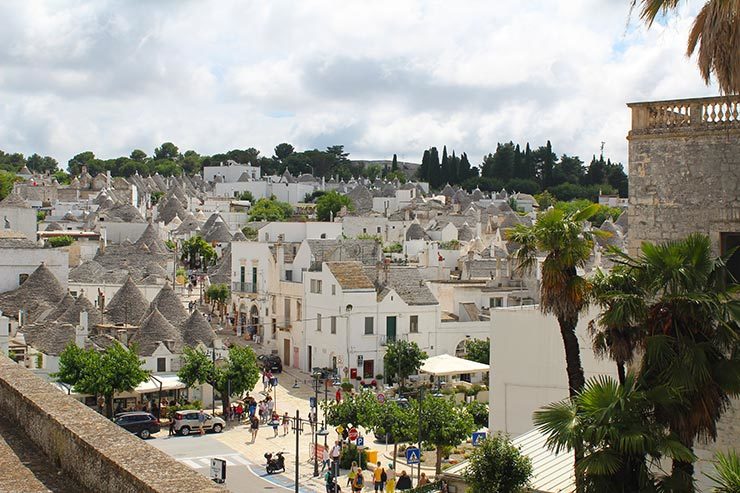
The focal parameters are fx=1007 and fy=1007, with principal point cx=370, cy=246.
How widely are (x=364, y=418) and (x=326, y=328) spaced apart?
16436 mm

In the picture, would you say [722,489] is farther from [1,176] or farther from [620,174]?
[620,174]

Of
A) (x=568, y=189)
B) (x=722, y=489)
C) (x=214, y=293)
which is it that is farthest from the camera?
(x=568, y=189)

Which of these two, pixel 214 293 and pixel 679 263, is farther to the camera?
pixel 214 293

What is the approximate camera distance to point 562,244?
50.3ft

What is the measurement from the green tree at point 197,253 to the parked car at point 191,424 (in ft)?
157

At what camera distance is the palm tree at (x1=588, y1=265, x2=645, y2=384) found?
42.1ft

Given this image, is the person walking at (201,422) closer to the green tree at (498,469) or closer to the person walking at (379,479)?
the person walking at (379,479)

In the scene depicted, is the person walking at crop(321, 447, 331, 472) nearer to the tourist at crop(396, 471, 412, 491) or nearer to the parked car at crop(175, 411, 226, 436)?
the tourist at crop(396, 471, 412, 491)

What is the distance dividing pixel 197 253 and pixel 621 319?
73604 millimetres

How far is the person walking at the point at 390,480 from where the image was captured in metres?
26.1

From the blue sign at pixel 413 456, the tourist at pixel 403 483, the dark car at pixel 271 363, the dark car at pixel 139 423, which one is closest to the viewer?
the tourist at pixel 403 483

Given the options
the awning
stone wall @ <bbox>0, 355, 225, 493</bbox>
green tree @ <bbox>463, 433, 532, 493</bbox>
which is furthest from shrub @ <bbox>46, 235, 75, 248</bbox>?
stone wall @ <bbox>0, 355, 225, 493</bbox>

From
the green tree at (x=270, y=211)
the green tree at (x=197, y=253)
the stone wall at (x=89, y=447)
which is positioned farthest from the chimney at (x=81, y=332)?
the green tree at (x=270, y=211)

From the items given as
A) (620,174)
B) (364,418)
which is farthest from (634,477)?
(620,174)
